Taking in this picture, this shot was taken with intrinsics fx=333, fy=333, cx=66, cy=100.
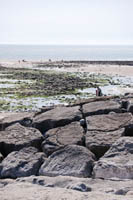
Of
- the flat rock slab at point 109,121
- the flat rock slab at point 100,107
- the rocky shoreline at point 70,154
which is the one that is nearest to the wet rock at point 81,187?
the rocky shoreline at point 70,154

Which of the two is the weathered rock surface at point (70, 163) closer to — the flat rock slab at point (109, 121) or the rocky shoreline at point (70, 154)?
the rocky shoreline at point (70, 154)

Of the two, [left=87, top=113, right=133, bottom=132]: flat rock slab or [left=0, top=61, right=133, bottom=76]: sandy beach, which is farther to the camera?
[left=0, top=61, right=133, bottom=76]: sandy beach

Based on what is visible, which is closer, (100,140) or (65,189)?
(65,189)

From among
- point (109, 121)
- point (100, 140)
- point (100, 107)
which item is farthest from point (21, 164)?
point (100, 107)

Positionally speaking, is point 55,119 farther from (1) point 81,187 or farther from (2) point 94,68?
(2) point 94,68

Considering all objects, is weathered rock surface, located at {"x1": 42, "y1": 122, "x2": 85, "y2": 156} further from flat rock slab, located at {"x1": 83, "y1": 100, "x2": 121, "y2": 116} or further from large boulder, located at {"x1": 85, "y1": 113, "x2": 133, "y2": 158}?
flat rock slab, located at {"x1": 83, "y1": 100, "x2": 121, "y2": 116}

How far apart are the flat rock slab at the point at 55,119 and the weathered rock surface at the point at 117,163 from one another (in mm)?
2418

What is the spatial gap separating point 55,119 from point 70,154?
2.47 metres

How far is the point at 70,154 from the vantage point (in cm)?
720

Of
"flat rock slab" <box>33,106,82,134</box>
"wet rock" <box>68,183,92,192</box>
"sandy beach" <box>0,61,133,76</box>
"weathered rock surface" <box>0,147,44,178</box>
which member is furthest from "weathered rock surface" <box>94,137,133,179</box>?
"sandy beach" <box>0,61,133,76</box>

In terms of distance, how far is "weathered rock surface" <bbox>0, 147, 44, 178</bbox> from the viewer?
7172mm

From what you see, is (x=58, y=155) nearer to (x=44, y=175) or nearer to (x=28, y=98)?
(x=44, y=175)

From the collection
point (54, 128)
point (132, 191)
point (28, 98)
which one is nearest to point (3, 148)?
point (54, 128)

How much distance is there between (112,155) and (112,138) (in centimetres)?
96
